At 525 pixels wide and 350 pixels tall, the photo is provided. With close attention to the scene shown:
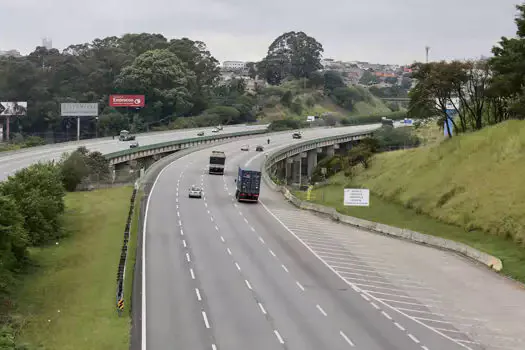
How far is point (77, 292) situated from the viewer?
35.8m

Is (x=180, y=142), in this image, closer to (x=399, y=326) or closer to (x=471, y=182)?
(x=471, y=182)

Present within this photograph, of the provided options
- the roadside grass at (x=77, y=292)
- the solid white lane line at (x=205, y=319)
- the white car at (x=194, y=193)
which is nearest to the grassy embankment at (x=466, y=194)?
the white car at (x=194, y=193)

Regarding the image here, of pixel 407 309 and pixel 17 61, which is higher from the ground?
pixel 17 61

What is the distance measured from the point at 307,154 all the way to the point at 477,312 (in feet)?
350

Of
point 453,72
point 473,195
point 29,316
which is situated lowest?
point 29,316

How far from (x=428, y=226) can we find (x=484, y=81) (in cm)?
3000

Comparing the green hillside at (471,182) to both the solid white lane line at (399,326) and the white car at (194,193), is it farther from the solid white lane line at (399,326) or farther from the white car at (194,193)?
the solid white lane line at (399,326)

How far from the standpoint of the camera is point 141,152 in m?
112

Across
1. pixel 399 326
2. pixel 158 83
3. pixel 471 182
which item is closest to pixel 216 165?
pixel 471 182

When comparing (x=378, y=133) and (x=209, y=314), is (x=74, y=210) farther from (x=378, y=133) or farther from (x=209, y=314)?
(x=378, y=133)

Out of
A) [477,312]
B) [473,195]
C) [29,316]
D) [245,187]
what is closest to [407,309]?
[477,312]

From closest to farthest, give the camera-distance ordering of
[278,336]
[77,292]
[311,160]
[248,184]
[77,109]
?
[278,336] → [77,292] → [248,184] → [311,160] → [77,109]

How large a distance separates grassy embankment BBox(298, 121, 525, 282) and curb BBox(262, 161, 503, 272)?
1.09 m

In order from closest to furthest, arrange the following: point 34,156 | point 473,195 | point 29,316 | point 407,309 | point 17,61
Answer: point 29,316 < point 407,309 < point 473,195 < point 34,156 < point 17,61
